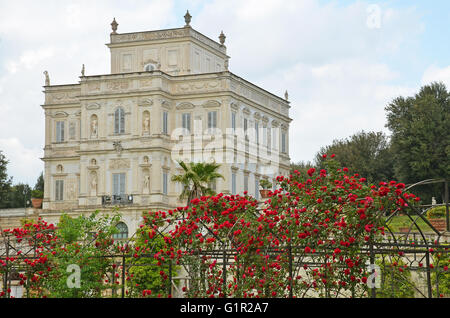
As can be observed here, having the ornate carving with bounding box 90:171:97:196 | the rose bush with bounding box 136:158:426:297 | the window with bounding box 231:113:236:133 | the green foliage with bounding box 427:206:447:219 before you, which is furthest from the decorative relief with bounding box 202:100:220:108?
the rose bush with bounding box 136:158:426:297

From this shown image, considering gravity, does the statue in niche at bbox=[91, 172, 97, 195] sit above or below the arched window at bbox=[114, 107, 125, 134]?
below

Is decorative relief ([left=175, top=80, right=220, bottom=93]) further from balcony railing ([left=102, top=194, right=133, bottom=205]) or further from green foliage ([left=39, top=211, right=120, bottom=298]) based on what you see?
Result: green foliage ([left=39, top=211, right=120, bottom=298])

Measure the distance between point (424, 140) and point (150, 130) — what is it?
59.7ft

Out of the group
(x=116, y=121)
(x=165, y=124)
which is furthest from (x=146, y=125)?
(x=116, y=121)

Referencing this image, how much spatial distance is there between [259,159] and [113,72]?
11.6 m

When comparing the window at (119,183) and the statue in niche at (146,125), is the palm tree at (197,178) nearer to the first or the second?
the statue in niche at (146,125)

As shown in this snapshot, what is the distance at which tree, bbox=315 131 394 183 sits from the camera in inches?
2392

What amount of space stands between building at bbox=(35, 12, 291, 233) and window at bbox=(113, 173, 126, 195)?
62mm

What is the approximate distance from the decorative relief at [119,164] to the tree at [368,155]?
19.8 metres

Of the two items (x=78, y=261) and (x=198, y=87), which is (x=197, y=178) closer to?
(x=198, y=87)

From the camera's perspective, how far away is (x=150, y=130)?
4775 cm

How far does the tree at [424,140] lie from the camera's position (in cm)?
5100

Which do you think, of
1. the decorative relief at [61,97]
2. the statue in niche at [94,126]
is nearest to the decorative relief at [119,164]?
the statue in niche at [94,126]
